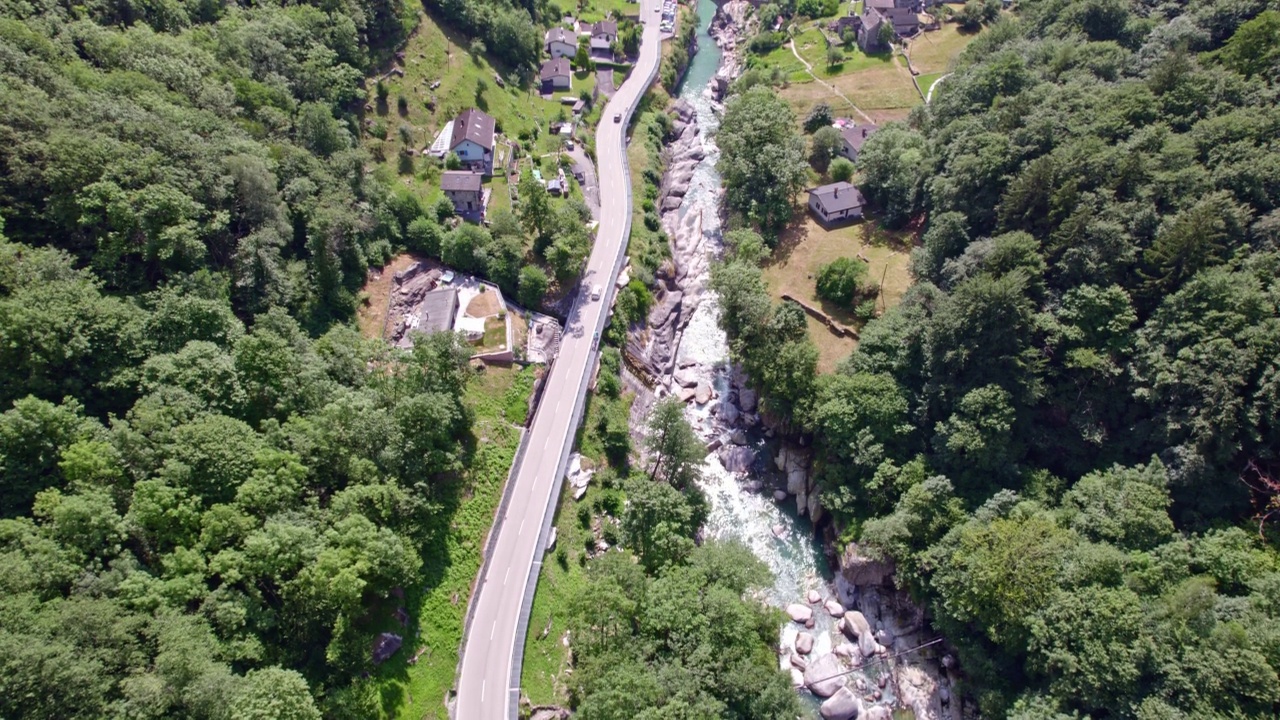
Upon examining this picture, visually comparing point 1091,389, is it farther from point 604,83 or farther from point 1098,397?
point 604,83

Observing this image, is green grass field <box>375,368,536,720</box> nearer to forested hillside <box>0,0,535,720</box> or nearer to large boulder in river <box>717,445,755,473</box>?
forested hillside <box>0,0,535,720</box>

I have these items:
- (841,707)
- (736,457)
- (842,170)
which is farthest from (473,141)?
(841,707)

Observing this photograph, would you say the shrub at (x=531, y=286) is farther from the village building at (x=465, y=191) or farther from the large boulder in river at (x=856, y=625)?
the large boulder in river at (x=856, y=625)

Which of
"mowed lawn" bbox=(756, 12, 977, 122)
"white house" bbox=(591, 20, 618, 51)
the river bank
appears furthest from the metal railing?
"mowed lawn" bbox=(756, 12, 977, 122)

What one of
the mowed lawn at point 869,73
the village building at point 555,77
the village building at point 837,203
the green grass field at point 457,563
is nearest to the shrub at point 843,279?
the village building at point 837,203

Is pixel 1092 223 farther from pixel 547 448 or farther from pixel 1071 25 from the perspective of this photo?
pixel 547 448
